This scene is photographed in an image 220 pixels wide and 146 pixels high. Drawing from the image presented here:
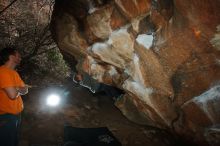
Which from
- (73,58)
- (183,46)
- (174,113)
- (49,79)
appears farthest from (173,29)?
(49,79)

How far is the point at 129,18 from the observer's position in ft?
18.8

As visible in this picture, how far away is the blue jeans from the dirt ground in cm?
196

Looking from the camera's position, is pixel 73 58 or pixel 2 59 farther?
pixel 73 58

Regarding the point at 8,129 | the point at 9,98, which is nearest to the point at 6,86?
the point at 9,98

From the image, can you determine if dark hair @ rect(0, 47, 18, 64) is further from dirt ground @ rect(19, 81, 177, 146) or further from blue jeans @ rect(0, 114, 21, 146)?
dirt ground @ rect(19, 81, 177, 146)

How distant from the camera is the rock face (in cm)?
461

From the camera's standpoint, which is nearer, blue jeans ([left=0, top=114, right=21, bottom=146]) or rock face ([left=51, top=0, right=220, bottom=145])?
blue jeans ([left=0, top=114, right=21, bottom=146])

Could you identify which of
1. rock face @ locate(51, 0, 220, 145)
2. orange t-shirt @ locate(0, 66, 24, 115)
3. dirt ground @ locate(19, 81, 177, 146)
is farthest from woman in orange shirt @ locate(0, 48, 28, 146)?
rock face @ locate(51, 0, 220, 145)

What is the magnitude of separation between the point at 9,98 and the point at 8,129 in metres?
0.49

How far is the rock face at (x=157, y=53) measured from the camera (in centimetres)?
461

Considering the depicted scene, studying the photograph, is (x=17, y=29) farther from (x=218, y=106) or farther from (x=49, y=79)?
(x=218, y=106)

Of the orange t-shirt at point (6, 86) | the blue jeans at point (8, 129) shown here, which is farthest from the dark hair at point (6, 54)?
the blue jeans at point (8, 129)

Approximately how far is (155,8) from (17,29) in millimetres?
7562

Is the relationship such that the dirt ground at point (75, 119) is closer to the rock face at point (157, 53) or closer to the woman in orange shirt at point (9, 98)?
the rock face at point (157, 53)
